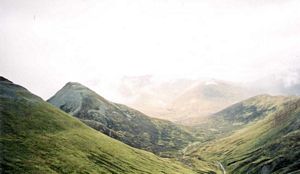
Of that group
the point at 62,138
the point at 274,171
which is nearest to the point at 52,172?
the point at 62,138

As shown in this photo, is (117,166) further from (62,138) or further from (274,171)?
(274,171)

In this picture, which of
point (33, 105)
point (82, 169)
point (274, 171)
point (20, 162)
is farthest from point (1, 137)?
point (274, 171)

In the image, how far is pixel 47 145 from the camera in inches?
5364

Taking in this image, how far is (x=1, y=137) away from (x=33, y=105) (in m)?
60.7

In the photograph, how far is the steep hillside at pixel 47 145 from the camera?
113m

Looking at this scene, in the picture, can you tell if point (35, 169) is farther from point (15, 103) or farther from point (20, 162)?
point (15, 103)

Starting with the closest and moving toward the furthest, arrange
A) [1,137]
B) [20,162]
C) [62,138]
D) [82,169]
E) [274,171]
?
[20,162] → [1,137] → [82,169] → [62,138] → [274,171]

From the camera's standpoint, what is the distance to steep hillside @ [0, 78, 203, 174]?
112875 millimetres

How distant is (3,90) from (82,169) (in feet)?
270

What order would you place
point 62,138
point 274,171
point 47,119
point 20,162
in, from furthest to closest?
point 274,171, point 47,119, point 62,138, point 20,162

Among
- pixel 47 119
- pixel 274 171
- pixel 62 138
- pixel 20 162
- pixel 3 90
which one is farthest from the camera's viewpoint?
pixel 274 171

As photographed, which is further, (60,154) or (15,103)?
(15,103)

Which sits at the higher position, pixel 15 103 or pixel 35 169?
pixel 15 103

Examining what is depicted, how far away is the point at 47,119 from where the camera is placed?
170 m
